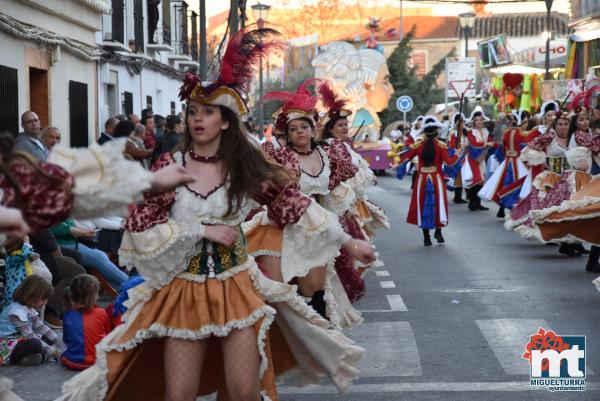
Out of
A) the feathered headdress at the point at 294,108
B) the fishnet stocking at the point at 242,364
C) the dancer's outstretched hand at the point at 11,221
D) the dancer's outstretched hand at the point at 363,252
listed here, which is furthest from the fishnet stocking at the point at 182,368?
the feathered headdress at the point at 294,108

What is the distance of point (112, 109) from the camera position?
24.0 meters

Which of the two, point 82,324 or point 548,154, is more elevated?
point 548,154

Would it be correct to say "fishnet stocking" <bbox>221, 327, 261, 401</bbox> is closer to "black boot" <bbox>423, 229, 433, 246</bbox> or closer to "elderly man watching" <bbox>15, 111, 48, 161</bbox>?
"elderly man watching" <bbox>15, 111, 48, 161</bbox>

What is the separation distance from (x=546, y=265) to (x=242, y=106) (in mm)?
8214

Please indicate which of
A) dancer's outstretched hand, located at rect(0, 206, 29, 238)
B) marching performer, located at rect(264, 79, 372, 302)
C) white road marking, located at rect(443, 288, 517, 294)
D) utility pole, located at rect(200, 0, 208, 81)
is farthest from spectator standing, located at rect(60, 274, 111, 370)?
utility pole, located at rect(200, 0, 208, 81)

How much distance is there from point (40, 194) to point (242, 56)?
2368mm

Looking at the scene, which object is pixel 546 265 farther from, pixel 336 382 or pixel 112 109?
pixel 112 109

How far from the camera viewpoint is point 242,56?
19.1 feet

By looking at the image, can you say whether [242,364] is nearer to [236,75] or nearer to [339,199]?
[236,75]

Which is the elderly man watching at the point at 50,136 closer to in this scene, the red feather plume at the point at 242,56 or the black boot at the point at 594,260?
the black boot at the point at 594,260

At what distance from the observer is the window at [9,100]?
49.1 ft

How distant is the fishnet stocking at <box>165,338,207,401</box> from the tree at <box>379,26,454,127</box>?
51471mm

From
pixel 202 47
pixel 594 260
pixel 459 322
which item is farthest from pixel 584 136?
pixel 202 47

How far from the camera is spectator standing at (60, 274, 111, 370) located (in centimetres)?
809
